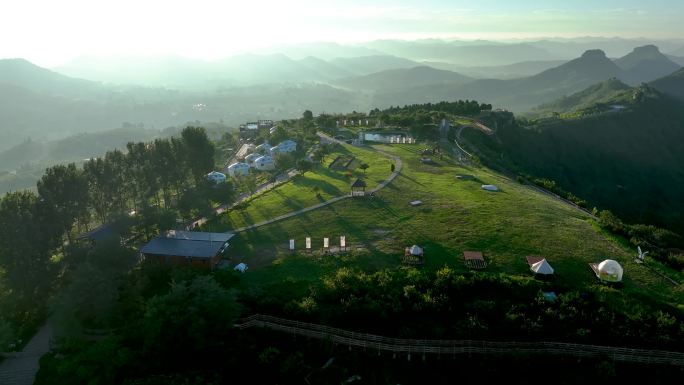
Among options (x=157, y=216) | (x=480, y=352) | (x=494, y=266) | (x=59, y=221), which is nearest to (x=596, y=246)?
(x=494, y=266)

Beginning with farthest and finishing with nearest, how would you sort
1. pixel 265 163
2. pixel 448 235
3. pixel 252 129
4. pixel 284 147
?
pixel 252 129 < pixel 284 147 < pixel 265 163 < pixel 448 235

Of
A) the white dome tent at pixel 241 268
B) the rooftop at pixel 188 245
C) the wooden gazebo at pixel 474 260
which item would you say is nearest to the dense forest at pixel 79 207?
the rooftop at pixel 188 245

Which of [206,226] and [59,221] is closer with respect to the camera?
[59,221]

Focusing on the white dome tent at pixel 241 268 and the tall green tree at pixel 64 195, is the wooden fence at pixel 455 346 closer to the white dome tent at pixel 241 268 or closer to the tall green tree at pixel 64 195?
the white dome tent at pixel 241 268

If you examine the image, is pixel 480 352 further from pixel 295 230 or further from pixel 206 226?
pixel 206 226

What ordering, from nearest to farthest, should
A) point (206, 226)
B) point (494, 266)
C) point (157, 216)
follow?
point (494, 266)
point (157, 216)
point (206, 226)

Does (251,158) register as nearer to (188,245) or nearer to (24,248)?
(188,245)

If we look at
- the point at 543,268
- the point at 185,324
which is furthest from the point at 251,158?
the point at 543,268
